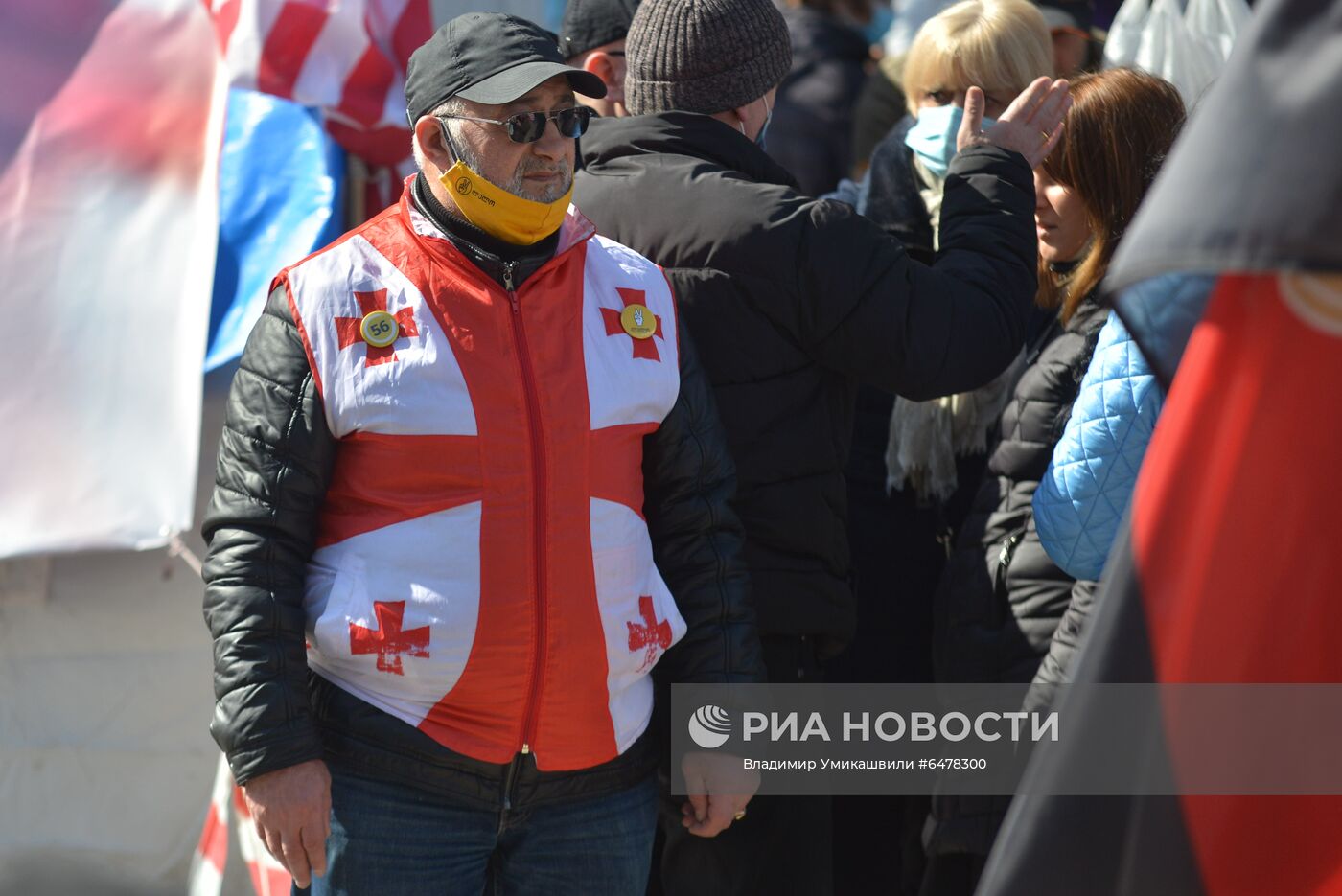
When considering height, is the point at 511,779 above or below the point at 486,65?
below

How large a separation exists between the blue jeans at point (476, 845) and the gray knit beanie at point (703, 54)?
1185 mm

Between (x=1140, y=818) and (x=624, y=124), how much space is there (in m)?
1.70

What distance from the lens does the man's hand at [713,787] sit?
2.45 m

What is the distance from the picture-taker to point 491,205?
2.29 m

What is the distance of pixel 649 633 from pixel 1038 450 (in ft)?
2.65

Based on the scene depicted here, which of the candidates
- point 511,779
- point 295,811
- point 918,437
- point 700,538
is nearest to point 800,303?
point 700,538

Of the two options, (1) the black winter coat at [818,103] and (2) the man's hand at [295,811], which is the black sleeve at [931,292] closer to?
(2) the man's hand at [295,811]

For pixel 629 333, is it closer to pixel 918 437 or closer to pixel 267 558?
pixel 267 558

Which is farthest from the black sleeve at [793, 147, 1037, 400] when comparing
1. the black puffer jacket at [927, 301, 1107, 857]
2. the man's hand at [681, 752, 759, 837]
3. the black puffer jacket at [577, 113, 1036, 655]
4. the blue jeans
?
the blue jeans

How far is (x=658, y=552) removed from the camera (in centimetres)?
248

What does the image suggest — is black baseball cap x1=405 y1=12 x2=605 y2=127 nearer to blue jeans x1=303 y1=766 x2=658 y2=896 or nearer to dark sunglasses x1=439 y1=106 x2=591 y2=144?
dark sunglasses x1=439 y1=106 x2=591 y2=144

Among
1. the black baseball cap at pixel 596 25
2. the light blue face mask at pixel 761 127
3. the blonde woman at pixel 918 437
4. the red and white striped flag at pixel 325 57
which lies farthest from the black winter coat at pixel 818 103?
the light blue face mask at pixel 761 127

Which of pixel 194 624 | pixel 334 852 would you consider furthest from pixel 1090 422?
pixel 194 624

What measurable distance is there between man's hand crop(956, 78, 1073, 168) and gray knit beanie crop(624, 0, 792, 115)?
41cm
